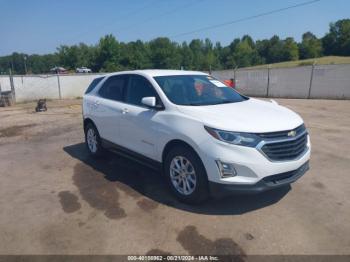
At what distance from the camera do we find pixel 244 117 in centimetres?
374

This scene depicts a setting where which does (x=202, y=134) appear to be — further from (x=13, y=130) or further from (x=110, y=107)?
(x=13, y=130)

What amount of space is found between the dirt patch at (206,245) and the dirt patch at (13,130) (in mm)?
7836

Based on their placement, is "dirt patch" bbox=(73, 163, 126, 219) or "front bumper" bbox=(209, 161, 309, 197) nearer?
"front bumper" bbox=(209, 161, 309, 197)

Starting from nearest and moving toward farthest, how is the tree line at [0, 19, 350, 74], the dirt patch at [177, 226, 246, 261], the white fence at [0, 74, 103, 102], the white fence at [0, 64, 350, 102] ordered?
the dirt patch at [177, 226, 246, 261]
the white fence at [0, 64, 350, 102]
the white fence at [0, 74, 103, 102]
the tree line at [0, 19, 350, 74]

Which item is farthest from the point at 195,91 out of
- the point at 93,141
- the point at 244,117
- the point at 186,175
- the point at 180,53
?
the point at 180,53

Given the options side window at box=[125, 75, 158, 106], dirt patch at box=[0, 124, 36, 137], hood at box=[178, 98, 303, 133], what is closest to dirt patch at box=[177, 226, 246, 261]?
hood at box=[178, 98, 303, 133]

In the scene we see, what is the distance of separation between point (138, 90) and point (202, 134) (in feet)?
5.61

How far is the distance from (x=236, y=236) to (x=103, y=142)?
10.9ft

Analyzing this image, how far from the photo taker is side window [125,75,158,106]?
464cm

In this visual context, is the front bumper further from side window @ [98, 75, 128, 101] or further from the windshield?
side window @ [98, 75, 128, 101]

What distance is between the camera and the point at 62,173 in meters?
5.51

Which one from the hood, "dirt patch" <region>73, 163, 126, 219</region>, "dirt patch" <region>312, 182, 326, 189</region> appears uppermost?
the hood

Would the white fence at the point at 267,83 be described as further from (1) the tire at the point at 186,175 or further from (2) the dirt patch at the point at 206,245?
(2) the dirt patch at the point at 206,245

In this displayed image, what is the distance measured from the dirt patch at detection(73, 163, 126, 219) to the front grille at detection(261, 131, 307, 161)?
6.32ft
